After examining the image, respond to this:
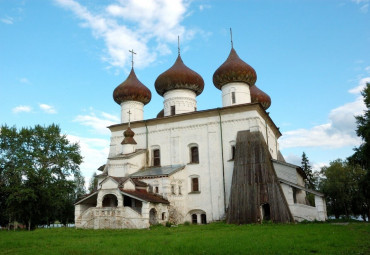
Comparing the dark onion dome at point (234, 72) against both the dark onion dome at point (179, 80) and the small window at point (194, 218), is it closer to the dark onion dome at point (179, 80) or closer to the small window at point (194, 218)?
the dark onion dome at point (179, 80)

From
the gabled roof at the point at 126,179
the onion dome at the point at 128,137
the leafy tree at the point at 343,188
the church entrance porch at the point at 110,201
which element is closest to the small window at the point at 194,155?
the gabled roof at the point at 126,179

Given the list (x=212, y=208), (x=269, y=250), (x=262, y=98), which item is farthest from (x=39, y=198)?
(x=269, y=250)

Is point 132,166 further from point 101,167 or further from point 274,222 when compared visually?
point 274,222

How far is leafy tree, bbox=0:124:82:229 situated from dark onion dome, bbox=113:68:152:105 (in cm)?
661

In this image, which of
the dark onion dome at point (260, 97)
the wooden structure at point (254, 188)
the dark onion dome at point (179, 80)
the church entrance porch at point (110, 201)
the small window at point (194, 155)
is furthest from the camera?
the dark onion dome at point (260, 97)

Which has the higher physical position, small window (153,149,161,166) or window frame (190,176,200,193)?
small window (153,149,161,166)

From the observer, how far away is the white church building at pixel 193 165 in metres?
20.5

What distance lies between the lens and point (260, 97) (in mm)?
31734

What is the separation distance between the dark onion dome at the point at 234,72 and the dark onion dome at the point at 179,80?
2002mm

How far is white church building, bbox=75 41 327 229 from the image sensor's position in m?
20.5

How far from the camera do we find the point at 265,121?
25.8 metres

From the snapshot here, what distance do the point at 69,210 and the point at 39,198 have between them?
447 inches

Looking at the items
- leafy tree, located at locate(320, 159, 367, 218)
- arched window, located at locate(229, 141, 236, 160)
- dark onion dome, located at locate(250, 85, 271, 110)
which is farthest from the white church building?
leafy tree, located at locate(320, 159, 367, 218)

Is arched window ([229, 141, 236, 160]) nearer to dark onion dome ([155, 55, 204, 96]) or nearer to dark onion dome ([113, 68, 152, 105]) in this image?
dark onion dome ([155, 55, 204, 96])
